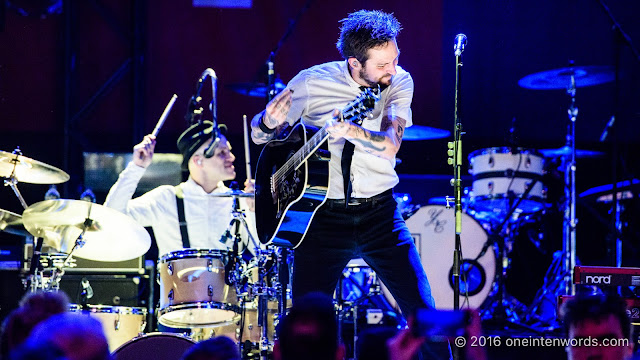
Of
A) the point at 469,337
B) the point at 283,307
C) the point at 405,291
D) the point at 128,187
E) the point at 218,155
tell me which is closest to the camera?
the point at 469,337

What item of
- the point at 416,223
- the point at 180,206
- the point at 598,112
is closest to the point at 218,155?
the point at 180,206

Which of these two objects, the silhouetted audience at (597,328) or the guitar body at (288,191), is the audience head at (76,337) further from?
the guitar body at (288,191)

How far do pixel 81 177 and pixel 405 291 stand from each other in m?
6.08

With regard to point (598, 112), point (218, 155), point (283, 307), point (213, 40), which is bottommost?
point (283, 307)

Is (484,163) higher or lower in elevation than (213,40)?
lower

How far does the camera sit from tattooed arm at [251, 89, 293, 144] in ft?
15.4

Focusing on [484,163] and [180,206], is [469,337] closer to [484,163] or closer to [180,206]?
[180,206]

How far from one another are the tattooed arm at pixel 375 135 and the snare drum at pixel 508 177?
13.3 ft

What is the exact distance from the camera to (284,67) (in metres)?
9.97

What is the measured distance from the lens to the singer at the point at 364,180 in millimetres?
4422

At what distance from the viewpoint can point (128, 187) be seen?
7.29 meters

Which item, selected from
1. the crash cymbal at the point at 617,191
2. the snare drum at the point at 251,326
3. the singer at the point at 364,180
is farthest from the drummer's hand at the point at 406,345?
the crash cymbal at the point at 617,191

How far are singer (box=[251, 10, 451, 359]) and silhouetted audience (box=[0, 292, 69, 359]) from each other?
153cm

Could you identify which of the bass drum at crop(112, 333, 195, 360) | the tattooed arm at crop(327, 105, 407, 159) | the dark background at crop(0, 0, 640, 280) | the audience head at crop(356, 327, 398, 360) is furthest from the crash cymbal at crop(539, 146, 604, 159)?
the audience head at crop(356, 327, 398, 360)
